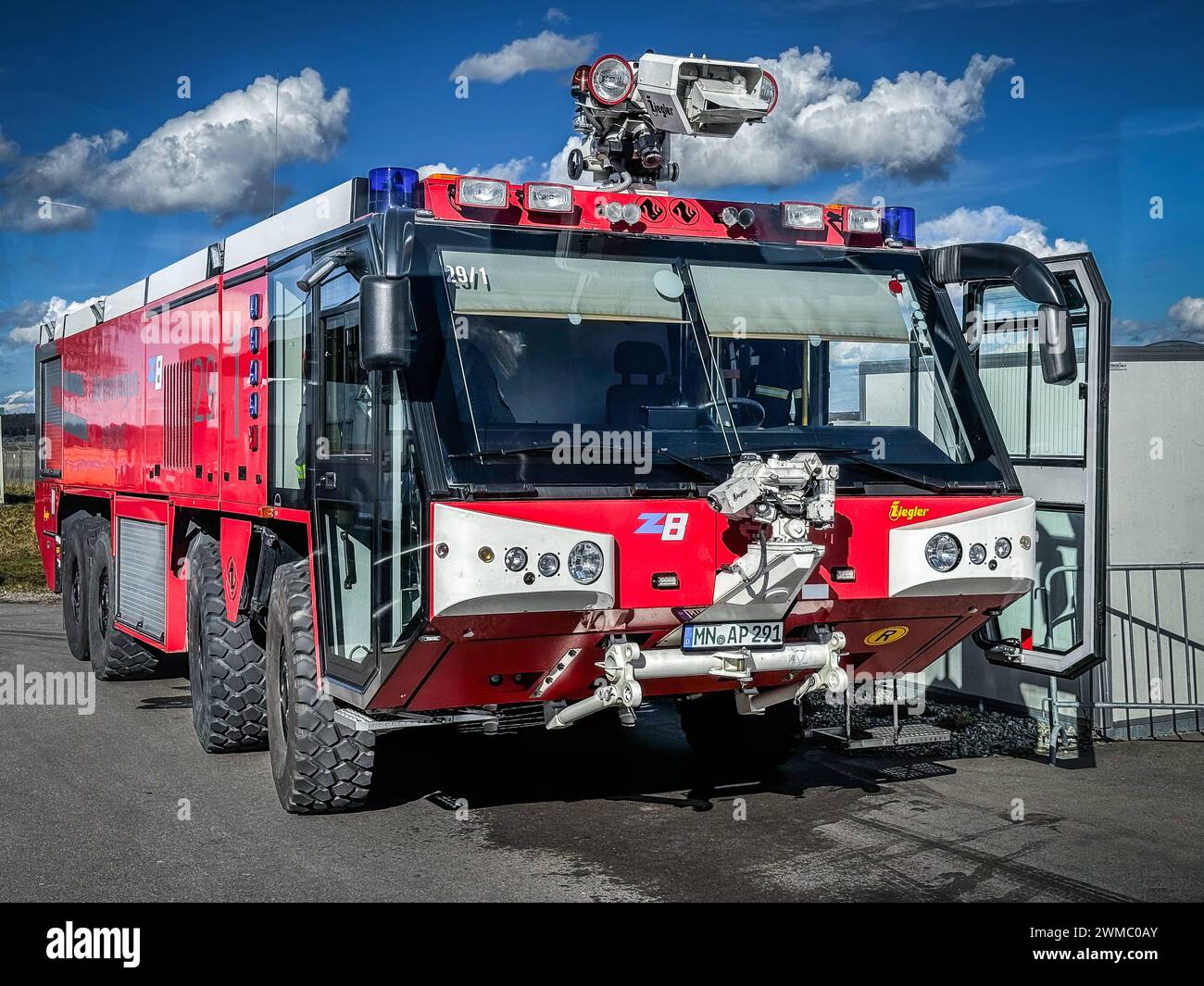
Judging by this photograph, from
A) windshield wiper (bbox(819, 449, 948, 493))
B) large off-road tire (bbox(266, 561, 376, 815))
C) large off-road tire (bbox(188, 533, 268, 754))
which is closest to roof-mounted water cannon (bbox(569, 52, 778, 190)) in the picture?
windshield wiper (bbox(819, 449, 948, 493))

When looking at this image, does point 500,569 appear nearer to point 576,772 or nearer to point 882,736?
point 576,772

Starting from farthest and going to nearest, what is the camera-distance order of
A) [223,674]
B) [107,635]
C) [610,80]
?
1. [107,635]
2. [223,674]
3. [610,80]

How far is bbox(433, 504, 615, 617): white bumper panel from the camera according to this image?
576 centimetres

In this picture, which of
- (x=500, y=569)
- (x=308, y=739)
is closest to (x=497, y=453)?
(x=500, y=569)

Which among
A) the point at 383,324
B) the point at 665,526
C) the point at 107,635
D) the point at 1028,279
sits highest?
the point at 1028,279

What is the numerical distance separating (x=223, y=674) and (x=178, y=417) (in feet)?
7.20

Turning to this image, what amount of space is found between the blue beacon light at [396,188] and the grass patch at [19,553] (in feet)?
53.1

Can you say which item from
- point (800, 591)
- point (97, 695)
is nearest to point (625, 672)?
point (800, 591)

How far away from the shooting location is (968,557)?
6.71 metres

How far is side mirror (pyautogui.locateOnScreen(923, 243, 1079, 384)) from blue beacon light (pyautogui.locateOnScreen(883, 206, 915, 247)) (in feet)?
0.44

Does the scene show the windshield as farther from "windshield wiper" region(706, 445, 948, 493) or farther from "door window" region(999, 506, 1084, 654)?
"door window" region(999, 506, 1084, 654)

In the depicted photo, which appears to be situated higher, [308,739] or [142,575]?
[142,575]

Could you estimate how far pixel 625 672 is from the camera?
6.25 metres

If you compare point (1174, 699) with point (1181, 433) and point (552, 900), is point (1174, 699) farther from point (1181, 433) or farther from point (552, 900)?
point (552, 900)
